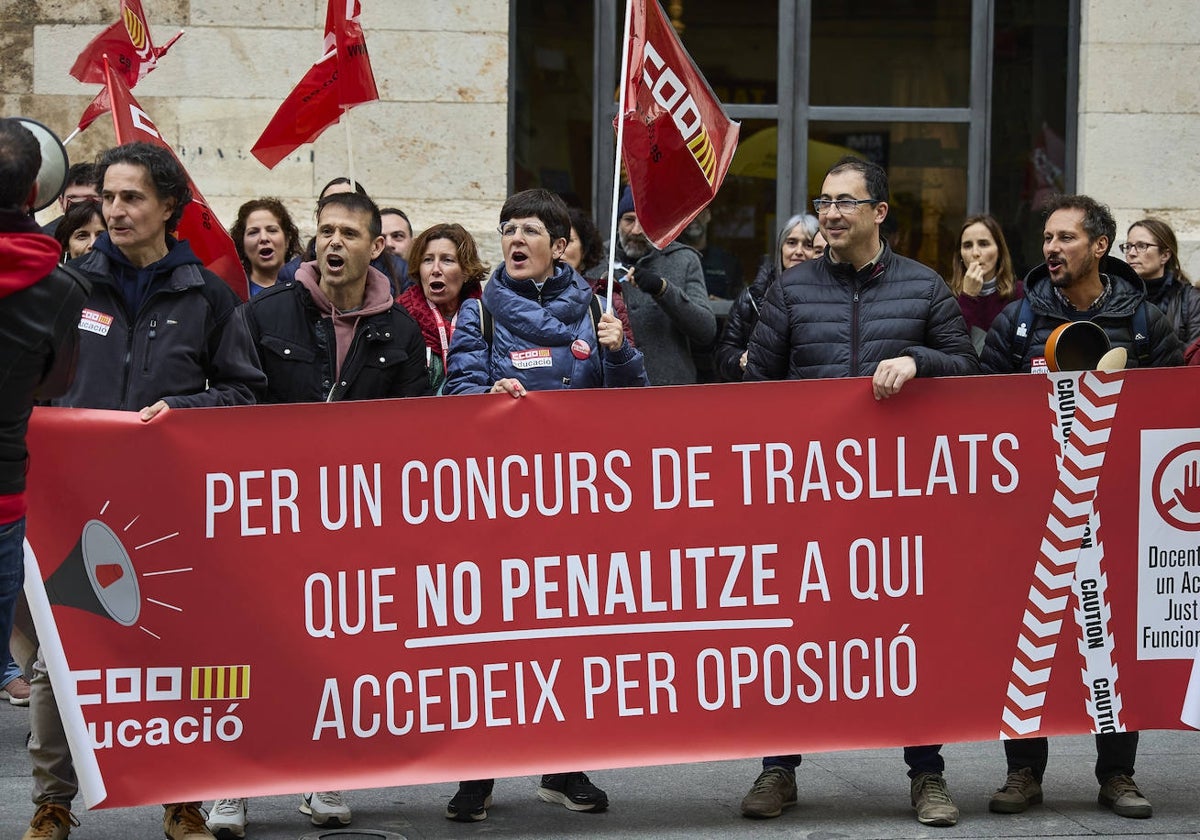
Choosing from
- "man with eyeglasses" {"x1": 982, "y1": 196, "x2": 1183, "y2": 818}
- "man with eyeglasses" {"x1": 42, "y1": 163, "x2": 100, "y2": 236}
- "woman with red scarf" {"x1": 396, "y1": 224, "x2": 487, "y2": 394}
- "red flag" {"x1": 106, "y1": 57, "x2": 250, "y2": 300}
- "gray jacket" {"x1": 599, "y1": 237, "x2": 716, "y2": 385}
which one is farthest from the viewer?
"gray jacket" {"x1": 599, "y1": 237, "x2": 716, "y2": 385}

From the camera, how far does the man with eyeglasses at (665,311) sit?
802cm

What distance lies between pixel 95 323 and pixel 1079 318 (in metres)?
3.27

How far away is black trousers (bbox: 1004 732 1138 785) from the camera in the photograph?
5.64m

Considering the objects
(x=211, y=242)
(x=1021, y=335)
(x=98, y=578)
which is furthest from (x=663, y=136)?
(x=98, y=578)

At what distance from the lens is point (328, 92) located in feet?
25.5

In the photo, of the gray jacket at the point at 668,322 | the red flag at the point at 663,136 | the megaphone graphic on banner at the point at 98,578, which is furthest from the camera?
the gray jacket at the point at 668,322

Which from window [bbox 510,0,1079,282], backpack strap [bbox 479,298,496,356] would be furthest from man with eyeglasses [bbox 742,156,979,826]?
window [bbox 510,0,1079,282]

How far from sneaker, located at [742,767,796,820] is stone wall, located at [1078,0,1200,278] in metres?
5.57

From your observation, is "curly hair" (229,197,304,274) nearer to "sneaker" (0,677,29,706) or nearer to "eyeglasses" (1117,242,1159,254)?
"sneaker" (0,677,29,706)

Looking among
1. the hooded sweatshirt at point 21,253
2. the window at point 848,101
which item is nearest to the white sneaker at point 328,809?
the hooded sweatshirt at point 21,253

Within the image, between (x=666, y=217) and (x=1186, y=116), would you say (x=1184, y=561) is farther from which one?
(x=1186, y=116)

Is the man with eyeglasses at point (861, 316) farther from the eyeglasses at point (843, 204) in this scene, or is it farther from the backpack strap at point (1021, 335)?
the backpack strap at point (1021, 335)

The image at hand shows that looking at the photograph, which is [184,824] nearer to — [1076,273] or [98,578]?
[98,578]

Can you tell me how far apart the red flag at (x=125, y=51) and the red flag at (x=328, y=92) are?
0.94 metres
